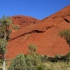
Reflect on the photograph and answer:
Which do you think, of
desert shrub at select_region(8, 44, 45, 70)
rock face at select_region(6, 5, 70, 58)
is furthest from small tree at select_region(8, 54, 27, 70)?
rock face at select_region(6, 5, 70, 58)

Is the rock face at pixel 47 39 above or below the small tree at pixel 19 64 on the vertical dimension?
above

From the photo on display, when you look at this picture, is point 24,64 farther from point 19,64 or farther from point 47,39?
point 47,39

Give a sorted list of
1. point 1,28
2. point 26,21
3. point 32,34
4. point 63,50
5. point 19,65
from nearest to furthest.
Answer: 1. point 19,65
2. point 1,28
3. point 63,50
4. point 32,34
5. point 26,21

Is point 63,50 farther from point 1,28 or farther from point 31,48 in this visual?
point 1,28

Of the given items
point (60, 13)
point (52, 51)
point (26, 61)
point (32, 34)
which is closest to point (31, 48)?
point (52, 51)

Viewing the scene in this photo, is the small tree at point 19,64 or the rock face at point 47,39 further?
the rock face at point 47,39

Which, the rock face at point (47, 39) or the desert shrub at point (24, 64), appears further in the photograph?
the rock face at point (47, 39)

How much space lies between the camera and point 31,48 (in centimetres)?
4062

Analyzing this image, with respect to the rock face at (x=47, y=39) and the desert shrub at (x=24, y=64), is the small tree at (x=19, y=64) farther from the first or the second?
the rock face at (x=47, y=39)

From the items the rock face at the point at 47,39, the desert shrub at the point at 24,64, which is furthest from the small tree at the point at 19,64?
the rock face at the point at 47,39

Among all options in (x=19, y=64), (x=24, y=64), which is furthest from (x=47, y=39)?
(x=19, y=64)

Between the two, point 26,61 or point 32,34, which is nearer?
point 26,61

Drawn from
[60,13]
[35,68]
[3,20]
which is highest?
[60,13]

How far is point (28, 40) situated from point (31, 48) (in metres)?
14.8
